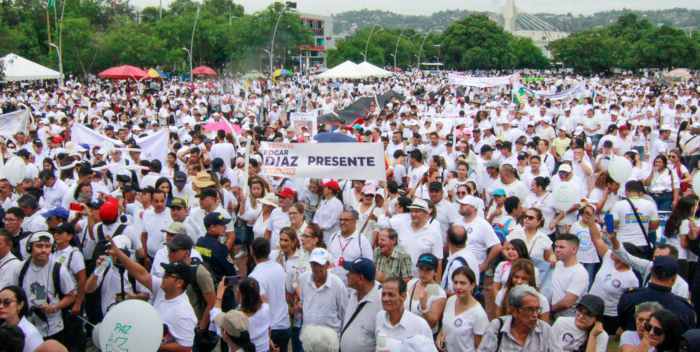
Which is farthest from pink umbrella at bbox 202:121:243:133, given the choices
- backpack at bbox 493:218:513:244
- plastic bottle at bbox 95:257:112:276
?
backpack at bbox 493:218:513:244

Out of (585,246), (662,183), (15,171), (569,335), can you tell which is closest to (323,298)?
(569,335)

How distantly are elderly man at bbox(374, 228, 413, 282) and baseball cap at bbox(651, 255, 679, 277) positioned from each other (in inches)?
77.1

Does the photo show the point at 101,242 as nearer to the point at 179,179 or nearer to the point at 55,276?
the point at 55,276

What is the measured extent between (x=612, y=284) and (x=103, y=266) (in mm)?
4422

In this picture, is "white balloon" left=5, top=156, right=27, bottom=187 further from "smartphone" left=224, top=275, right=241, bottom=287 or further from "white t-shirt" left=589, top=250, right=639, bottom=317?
"white t-shirt" left=589, top=250, right=639, bottom=317

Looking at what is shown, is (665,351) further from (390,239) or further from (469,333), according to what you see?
(390,239)

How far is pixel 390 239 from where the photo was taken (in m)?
5.11

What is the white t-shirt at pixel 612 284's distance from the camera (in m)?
4.90

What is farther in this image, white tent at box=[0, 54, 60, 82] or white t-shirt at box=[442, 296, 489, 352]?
white tent at box=[0, 54, 60, 82]

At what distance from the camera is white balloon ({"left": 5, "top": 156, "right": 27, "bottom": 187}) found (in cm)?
792

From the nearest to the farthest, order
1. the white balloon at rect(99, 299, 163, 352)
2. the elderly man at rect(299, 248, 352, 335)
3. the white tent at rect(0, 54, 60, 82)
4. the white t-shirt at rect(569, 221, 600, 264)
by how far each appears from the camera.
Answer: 1. the white balloon at rect(99, 299, 163, 352)
2. the elderly man at rect(299, 248, 352, 335)
3. the white t-shirt at rect(569, 221, 600, 264)
4. the white tent at rect(0, 54, 60, 82)

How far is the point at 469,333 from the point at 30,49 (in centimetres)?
3598

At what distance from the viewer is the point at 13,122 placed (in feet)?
37.8

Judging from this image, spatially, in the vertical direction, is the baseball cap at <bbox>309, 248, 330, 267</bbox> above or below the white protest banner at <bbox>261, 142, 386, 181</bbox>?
below
